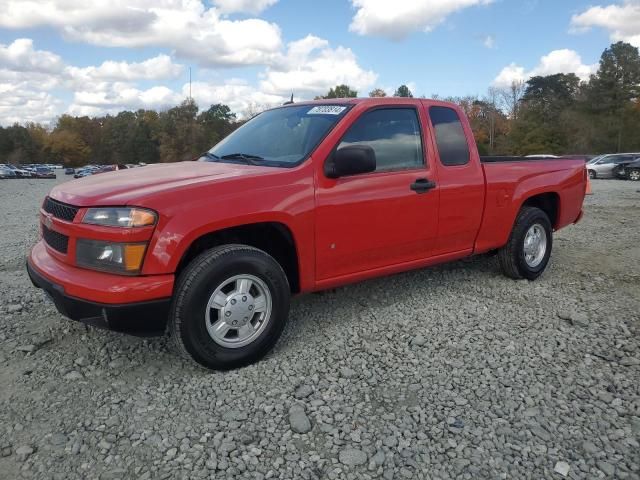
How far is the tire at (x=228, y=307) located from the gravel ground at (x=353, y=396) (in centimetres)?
15

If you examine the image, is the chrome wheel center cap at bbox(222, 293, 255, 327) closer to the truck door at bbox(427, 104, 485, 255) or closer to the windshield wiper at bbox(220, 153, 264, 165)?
the windshield wiper at bbox(220, 153, 264, 165)

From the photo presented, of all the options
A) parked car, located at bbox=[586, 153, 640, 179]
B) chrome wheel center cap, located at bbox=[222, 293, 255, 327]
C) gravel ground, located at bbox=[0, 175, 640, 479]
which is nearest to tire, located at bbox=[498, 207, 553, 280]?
gravel ground, located at bbox=[0, 175, 640, 479]

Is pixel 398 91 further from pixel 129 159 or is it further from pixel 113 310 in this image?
pixel 113 310

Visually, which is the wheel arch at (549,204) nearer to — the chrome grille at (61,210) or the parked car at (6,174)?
the chrome grille at (61,210)

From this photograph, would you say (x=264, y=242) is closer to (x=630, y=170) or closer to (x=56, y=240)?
(x=56, y=240)

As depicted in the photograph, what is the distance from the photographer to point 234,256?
3.29m

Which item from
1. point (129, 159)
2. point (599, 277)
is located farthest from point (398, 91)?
point (599, 277)

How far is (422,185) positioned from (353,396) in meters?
1.89

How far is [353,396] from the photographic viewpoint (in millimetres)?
3092

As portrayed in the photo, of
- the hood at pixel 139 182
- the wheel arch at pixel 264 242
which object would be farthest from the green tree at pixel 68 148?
the wheel arch at pixel 264 242

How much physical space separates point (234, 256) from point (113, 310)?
0.77 meters

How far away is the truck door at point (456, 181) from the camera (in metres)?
4.47

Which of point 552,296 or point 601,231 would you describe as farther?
point 601,231

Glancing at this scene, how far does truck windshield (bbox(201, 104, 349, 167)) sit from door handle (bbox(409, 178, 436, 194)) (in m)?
0.81
